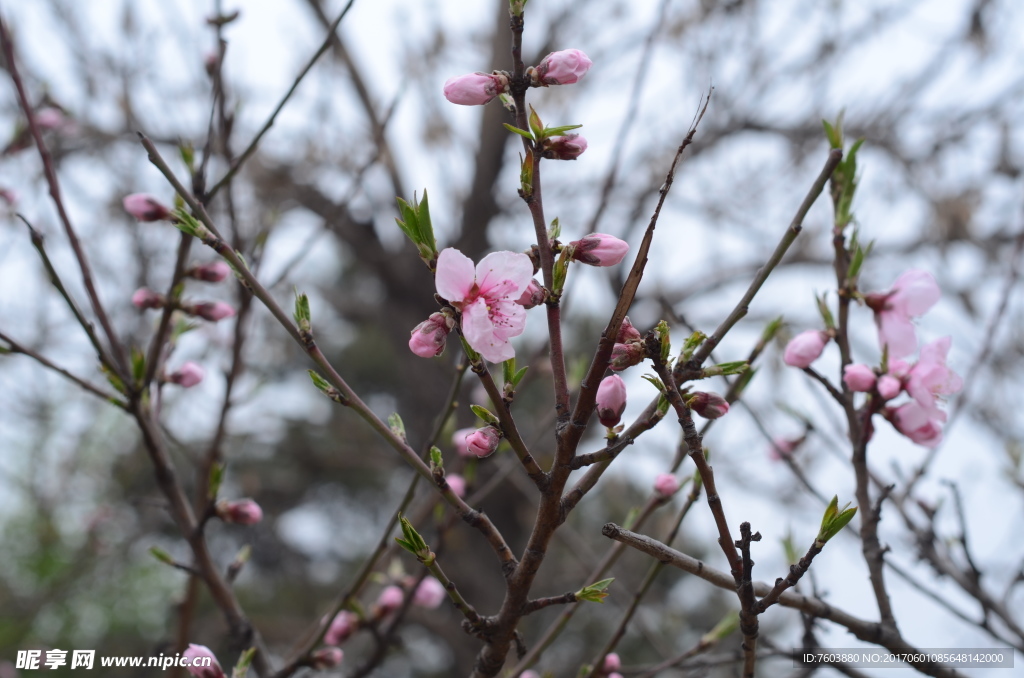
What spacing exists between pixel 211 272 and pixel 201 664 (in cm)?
87

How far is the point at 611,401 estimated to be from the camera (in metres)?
1.00

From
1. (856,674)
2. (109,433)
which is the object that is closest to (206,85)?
(856,674)

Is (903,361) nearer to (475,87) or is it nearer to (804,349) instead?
(804,349)

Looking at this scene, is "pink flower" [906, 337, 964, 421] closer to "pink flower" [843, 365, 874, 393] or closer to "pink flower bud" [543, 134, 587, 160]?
"pink flower" [843, 365, 874, 393]

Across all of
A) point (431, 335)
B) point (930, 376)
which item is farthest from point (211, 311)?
point (930, 376)

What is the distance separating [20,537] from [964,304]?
914 cm

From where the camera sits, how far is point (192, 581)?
6.44 ft

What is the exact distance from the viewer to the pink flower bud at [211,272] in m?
1.71

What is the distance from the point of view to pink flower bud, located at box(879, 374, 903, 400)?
135 centimetres

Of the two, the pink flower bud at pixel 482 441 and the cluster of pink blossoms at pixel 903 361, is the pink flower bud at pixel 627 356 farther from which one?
the cluster of pink blossoms at pixel 903 361

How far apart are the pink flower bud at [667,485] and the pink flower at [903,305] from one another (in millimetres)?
489

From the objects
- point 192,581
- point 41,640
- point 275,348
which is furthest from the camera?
point 275,348

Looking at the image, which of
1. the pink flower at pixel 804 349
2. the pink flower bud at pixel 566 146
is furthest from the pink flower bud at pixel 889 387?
the pink flower bud at pixel 566 146

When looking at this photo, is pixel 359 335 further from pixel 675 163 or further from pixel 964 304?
pixel 675 163
